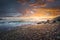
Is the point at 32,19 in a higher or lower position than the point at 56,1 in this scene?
lower

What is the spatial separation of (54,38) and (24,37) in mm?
822

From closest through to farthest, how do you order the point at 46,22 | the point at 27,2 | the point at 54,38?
the point at 54,38
the point at 46,22
the point at 27,2

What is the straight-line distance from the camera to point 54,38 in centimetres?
416

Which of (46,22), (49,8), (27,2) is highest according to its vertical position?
(27,2)

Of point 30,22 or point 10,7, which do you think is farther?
point 10,7

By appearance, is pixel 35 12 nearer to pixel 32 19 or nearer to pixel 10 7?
pixel 32 19

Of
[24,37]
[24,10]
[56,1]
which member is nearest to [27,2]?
[24,10]

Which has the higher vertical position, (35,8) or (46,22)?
(35,8)

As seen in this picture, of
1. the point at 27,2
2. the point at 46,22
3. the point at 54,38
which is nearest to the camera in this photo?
the point at 54,38

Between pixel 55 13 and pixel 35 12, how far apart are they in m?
0.89

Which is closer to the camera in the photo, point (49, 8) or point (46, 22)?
point (46, 22)

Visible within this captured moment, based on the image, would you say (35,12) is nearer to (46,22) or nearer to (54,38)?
(46,22)

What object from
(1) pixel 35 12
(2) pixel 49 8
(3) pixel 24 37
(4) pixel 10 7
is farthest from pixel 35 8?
(3) pixel 24 37

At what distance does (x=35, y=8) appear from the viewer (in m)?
6.89
